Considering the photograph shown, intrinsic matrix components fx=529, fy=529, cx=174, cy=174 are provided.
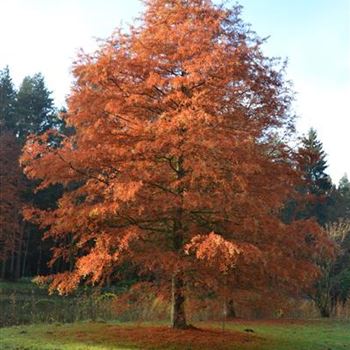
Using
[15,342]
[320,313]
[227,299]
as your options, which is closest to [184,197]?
[227,299]

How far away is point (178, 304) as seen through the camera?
12.6 metres

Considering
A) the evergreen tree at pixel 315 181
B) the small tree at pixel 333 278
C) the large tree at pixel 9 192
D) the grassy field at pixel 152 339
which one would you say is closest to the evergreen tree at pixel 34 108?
the large tree at pixel 9 192

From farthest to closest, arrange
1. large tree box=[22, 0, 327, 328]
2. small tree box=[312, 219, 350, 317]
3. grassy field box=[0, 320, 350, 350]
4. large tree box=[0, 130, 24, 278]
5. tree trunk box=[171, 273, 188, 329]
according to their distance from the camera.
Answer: large tree box=[0, 130, 24, 278] < small tree box=[312, 219, 350, 317] < tree trunk box=[171, 273, 188, 329] < grassy field box=[0, 320, 350, 350] < large tree box=[22, 0, 327, 328]

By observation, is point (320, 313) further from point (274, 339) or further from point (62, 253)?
point (62, 253)

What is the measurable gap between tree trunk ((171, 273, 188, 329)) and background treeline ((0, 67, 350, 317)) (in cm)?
424

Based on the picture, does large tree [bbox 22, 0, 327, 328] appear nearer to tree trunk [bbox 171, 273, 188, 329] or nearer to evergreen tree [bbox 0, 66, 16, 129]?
tree trunk [bbox 171, 273, 188, 329]

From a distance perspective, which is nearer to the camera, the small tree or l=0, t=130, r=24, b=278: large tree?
the small tree

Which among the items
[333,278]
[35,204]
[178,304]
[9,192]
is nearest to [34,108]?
[35,204]

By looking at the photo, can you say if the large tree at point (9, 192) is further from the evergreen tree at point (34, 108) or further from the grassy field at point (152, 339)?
the grassy field at point (152, 339)

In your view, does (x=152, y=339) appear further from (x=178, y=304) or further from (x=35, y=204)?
(x=35, y=204)

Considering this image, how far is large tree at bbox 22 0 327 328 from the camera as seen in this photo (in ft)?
35.0

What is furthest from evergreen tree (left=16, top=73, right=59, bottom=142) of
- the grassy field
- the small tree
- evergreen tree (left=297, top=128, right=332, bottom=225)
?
the grassy field

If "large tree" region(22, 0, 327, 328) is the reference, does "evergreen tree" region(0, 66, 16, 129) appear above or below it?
above

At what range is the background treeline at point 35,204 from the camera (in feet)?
82.2
